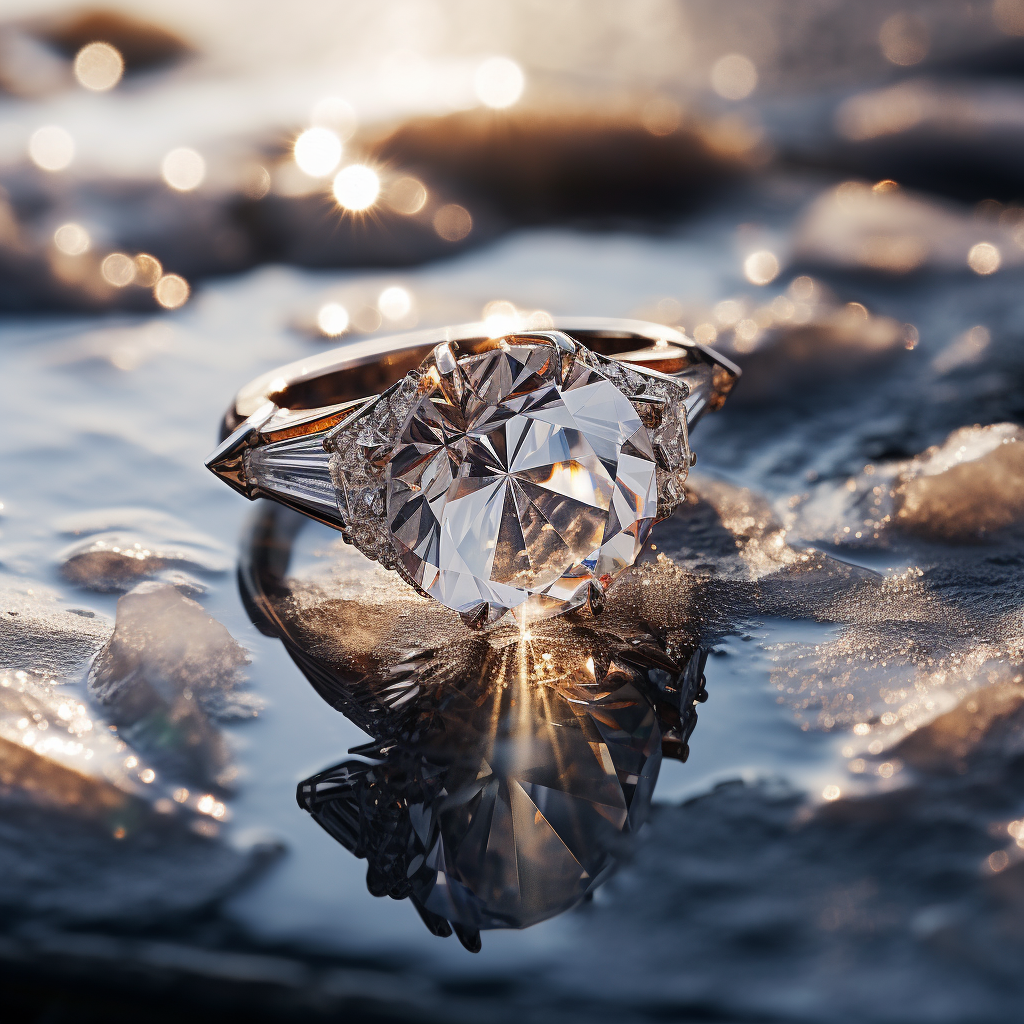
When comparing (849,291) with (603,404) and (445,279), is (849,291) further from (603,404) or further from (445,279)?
(603,404)

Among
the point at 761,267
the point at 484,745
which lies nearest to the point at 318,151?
the point at 761,267

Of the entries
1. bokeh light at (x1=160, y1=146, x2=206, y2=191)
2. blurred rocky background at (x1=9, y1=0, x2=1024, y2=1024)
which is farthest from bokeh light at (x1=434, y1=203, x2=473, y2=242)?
bokeh light at (x1=160, y1=146, x2=206, y2=191)

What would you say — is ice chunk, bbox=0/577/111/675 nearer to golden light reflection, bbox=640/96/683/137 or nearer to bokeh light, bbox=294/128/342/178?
bokeh light, bbox=294/128/342/178

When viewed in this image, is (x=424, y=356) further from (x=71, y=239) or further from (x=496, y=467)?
(x=71, y=239)

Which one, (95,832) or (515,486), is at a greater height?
(515,486)

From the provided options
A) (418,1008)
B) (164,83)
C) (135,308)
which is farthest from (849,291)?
(164,83)

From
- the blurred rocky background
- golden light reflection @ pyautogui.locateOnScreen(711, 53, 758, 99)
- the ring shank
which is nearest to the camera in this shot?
the blurred rocky background

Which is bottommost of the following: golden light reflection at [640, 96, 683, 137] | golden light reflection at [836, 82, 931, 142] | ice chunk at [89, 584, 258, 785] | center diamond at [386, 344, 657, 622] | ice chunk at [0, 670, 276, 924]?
ice chunk at [0, 670, 276, 924]
